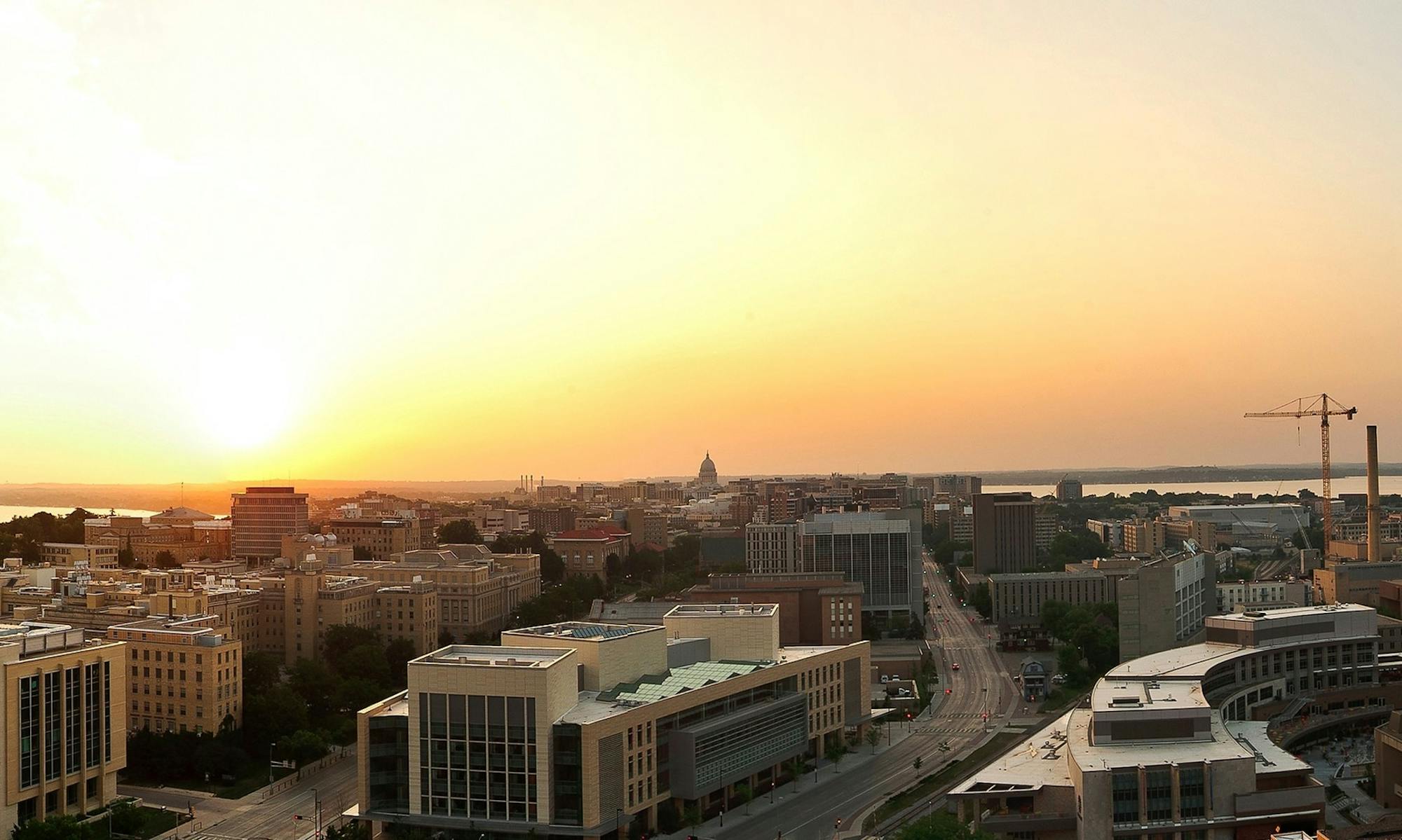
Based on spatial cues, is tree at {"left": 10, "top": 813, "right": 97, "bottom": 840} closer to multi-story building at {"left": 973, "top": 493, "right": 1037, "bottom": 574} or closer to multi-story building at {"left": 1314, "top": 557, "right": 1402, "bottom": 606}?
multi-story building at {"left": 1314, "top": 557, "right": 1402, "bottom": 606}

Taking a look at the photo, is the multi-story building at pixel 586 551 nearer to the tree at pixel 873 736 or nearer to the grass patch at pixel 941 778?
the tree at pixel 873 736

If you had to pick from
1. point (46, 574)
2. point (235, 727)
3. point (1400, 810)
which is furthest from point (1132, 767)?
point (46, 574)

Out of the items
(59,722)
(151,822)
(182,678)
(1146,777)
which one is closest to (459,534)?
(182,678)

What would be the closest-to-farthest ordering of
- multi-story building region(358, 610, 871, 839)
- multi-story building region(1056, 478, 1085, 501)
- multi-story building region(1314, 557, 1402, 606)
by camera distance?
multi-story building region(358, 610, 871, 839)
multi-story building region(1314, 557, 1402, 606)
multi-story building region(1056, 478, 1085, 501)

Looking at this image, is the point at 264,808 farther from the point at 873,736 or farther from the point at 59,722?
the point at 873,736

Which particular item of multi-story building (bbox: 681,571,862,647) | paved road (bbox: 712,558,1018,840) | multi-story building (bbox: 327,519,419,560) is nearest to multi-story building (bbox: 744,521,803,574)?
paved road (bbox: 712,558,1018,840)

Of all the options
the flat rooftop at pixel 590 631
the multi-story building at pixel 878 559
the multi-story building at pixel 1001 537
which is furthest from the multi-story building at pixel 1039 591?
the flat rooftop at pixel 590 631
